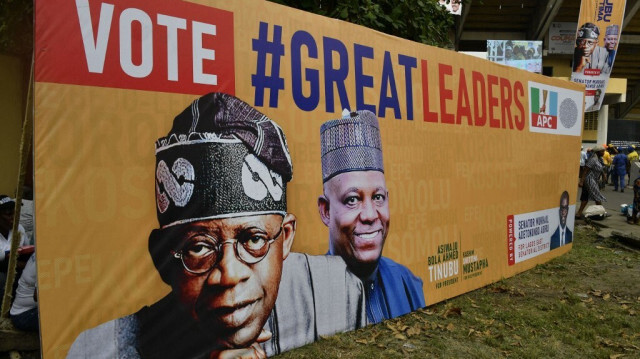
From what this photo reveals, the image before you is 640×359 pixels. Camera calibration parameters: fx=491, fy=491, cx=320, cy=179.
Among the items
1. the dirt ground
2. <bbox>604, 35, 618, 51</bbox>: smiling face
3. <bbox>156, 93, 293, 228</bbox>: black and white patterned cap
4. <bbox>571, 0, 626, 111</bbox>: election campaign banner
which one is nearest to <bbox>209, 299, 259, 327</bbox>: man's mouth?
the dirt ground

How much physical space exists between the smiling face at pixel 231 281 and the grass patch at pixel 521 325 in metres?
0.54

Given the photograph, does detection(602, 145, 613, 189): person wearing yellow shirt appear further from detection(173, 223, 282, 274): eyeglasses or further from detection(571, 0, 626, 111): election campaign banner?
detection(173, 223, 282, 274): eyeglasses

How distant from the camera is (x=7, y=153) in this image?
247 inches

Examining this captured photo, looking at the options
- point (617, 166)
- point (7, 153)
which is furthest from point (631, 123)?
point (7, 153)

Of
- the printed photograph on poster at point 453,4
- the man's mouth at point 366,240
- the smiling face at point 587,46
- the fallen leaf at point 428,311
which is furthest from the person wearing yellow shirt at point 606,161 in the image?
the man's mouth at point 366,240

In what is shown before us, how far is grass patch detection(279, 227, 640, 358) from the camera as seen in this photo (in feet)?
14.3

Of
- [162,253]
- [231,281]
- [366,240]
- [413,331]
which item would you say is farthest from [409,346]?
[162,253]

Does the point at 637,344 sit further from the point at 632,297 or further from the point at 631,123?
the point at 631,123

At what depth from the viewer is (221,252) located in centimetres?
376

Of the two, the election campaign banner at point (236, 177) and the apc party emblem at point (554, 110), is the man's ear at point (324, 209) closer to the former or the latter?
the election campaign banner at point (236, 177)

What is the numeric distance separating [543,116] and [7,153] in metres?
7.58

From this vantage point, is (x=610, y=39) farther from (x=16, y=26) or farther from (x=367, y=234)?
(x=16, y=26)

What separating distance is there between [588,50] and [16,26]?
1309cm

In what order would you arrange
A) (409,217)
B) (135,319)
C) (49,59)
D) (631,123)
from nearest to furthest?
(49,59), (135,319), (409,217), (631,123)
